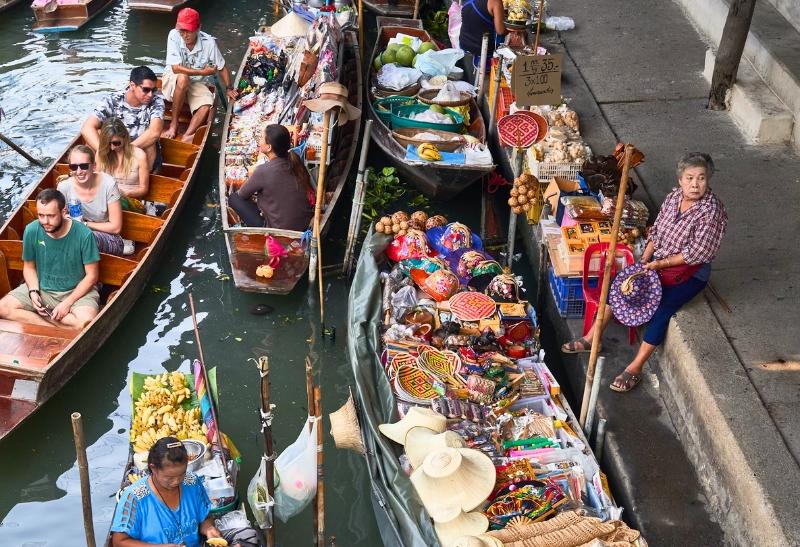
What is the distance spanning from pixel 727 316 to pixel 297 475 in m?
3.19

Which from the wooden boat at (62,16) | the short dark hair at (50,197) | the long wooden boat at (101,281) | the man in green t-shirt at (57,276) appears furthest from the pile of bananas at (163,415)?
the wooden boat at (62,16)

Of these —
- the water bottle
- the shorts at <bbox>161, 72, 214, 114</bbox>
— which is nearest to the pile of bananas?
the water bottle

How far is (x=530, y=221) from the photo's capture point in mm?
8078

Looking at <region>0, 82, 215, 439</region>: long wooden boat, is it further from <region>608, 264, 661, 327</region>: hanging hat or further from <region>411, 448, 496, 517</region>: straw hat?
<region>608, 264, 661, 327</region>: hanging hat

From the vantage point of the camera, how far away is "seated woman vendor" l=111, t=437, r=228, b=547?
466 centimetres

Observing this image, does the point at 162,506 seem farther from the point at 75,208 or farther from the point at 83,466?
the point at 75,208

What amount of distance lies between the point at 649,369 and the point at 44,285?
4652mm

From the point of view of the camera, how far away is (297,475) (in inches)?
197

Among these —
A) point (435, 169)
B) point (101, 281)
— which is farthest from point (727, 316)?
point (101, 281)

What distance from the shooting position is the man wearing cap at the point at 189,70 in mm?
9523

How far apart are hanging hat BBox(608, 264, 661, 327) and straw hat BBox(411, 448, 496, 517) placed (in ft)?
5.13

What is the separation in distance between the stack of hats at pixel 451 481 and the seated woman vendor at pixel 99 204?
3.45 meters

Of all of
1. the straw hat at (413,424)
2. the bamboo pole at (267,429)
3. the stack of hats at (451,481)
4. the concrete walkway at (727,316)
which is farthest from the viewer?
the straw hat at (413,424)

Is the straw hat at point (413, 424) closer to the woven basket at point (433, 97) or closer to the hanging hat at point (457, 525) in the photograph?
the hanging hat at point (457, 525)
